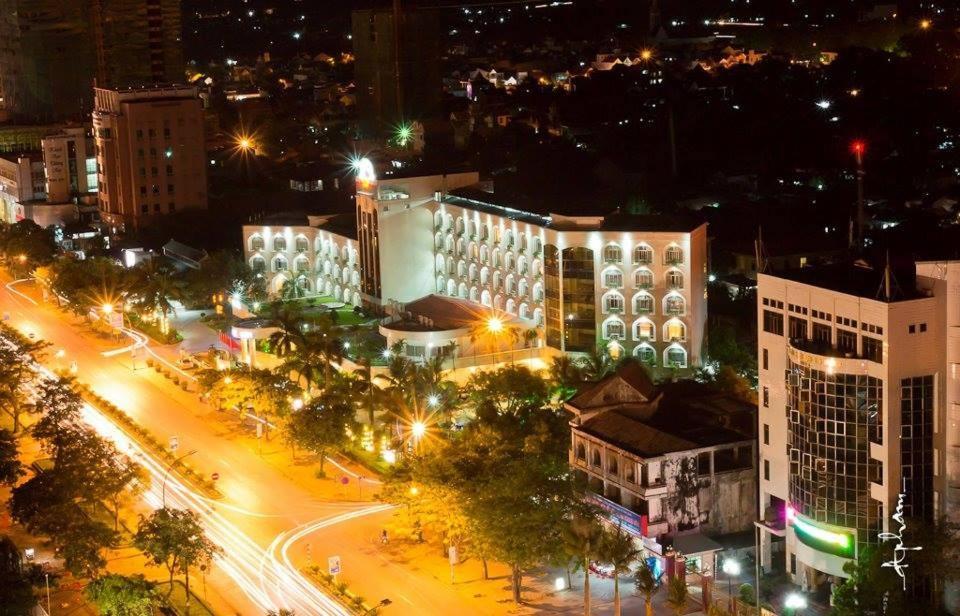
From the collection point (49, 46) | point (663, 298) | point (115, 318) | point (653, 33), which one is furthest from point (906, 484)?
point (653, 33)

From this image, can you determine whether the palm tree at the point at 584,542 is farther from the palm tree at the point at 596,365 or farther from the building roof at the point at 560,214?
the building roof at the point at 560,214

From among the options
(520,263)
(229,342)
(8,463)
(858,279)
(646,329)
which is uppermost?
(858,279)

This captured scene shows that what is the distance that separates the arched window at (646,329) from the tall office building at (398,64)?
210ft

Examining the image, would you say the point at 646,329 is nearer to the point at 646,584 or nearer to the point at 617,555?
the point at 617,555

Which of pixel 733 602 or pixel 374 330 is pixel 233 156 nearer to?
pixel 374 330

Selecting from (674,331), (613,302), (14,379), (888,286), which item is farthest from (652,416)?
(14,379)

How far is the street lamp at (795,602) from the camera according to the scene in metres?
41.9

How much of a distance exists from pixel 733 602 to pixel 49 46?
104 m

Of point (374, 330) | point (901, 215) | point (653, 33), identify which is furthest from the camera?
point (653, 33)

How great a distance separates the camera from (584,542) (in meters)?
40.9

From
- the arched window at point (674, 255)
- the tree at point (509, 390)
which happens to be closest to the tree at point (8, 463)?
the tree at point (509, 390)

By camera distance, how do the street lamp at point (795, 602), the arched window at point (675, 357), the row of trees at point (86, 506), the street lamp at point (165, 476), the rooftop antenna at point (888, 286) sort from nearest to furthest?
the rooftop antenna at point (888, 286)
the street lamp at point (795, 602)
the row of trees at point (86, 506)
the street lamp at point (165, 476)
the arched window at point (675, 357)

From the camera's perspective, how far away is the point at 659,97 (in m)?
126

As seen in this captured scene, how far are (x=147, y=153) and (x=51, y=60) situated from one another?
137ft
